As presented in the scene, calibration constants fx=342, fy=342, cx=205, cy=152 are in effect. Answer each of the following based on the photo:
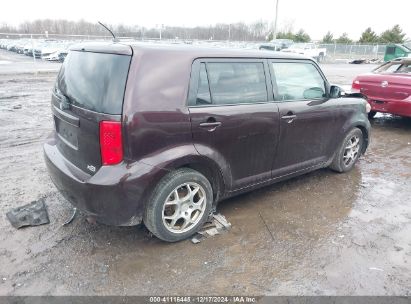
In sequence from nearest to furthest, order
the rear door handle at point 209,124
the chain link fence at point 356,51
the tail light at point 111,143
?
1. the tail light at point 111,143
2. the rear door handle at point 209,124
3. the chain link fence at point 356,51

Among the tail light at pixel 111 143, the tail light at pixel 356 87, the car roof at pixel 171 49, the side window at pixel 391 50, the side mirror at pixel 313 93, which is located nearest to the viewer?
the tail light at pixel 111 143

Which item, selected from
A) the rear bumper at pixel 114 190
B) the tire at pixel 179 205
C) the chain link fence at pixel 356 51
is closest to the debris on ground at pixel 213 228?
the tire at pixel 179 205

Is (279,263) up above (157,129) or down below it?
below

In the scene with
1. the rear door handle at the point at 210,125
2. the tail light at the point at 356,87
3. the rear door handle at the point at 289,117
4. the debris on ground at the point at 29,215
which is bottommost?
the debris on ground at the point at 29,215

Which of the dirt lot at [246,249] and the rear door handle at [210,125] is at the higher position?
the rear door handle at [210,125]

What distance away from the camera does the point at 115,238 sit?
3.26 m

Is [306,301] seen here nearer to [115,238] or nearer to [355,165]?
[115,238]

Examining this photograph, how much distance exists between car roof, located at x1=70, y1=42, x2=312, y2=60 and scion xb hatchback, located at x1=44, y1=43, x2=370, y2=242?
0.04 ft

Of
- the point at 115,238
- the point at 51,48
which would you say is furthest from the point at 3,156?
the point at 51,48

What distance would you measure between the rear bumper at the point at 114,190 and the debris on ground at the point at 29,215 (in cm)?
73

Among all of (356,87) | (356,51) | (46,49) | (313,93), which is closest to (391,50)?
(356,51)

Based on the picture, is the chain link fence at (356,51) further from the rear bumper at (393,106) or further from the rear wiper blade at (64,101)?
the rear wiper blade at (64,101)

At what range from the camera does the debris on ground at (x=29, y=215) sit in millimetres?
3445

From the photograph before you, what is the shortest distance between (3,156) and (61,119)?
2665mm
